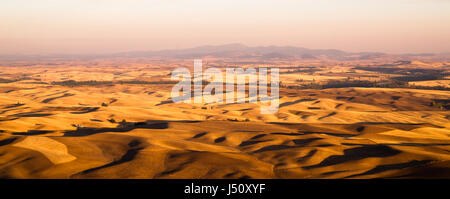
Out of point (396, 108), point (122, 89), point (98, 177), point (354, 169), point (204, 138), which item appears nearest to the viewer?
point (98, 177)

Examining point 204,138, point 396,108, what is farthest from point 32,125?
point 396,108

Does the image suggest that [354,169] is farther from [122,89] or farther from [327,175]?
[122,89]

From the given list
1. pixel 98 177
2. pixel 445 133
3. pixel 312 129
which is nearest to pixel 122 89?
pixel 312 129
